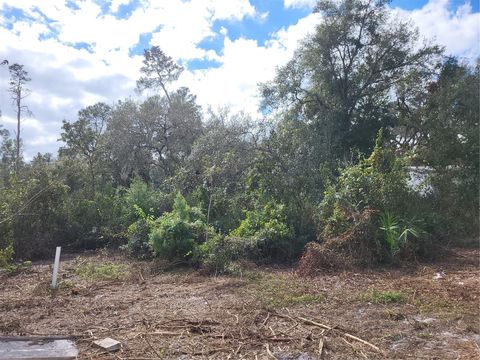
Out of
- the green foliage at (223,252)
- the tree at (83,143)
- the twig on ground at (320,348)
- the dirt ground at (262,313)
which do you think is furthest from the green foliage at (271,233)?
the tree at (83,143)

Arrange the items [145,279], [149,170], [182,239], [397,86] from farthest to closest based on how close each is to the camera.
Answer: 1. [149,170]
2. [397,86]
3. [182,239]
4. [145,279]

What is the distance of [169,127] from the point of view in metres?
21.9

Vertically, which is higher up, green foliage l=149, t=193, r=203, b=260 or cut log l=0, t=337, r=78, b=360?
green foliage l=149, t=193, r=203, b=260

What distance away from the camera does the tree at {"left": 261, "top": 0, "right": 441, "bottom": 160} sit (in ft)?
55.3

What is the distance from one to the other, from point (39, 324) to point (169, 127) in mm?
16703

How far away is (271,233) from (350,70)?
998cm

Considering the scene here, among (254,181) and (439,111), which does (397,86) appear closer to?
(439,111)

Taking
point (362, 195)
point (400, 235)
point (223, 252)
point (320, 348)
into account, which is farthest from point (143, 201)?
point (320, 348)

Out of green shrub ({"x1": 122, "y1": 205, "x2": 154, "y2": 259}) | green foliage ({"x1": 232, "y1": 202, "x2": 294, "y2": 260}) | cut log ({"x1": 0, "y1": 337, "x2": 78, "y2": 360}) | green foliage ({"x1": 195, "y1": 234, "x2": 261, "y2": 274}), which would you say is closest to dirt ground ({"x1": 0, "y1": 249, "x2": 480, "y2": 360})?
cut log ({"x1": 0, "y1": 337, "x2": 78, "y2": 360})

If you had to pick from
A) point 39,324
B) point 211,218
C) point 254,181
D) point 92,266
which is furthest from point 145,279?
point 254,181

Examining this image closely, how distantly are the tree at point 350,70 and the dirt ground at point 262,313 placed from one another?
9.22m

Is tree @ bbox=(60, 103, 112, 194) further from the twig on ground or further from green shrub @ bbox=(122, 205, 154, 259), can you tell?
the twig on ground

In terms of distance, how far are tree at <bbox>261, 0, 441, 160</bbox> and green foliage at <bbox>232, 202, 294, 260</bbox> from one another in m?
6.78

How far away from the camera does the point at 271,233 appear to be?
997cm
